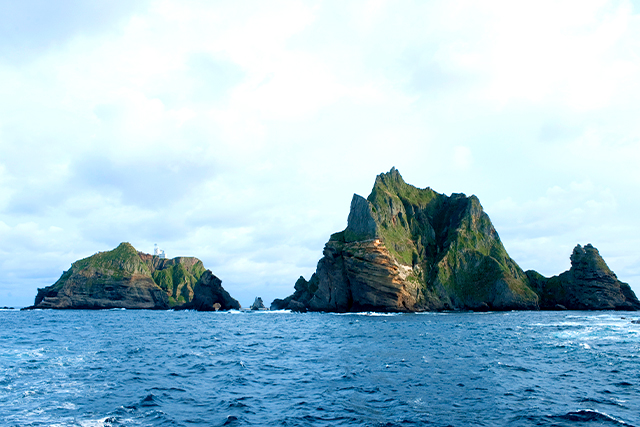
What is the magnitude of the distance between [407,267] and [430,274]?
16838 mm

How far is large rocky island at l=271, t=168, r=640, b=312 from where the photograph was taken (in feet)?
453

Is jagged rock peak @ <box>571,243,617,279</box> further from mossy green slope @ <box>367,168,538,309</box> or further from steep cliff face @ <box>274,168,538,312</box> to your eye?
steep cliff face @ <box>274,168,538,312</box>

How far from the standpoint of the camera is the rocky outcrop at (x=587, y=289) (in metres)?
162

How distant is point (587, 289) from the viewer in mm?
165250

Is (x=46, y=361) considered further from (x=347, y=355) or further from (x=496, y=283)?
(x=496, y=283)

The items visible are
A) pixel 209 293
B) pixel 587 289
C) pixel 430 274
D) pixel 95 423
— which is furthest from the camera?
pixel 209 293

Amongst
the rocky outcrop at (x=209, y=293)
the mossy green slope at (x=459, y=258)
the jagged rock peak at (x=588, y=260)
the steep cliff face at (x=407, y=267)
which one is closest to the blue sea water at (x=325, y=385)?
the steep cliff face at (x=407, y=267)

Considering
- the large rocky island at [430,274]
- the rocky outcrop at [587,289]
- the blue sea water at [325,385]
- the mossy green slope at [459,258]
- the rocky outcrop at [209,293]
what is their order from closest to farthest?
the blue sea water at [325,385], the large rocky island at [430,274], the mossy green slope at [459,258], the rocky outcrop at [587,289], the rocky outcrop at [209,293]

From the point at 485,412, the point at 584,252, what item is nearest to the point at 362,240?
the point at 584,252

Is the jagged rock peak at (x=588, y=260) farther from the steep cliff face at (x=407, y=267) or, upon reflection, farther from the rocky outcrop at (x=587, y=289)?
the steep cliff face at (x=407, y=267)

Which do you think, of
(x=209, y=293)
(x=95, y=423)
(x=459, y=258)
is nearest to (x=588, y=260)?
(x=459, y=258)

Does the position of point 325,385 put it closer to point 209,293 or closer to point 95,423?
point 95,423

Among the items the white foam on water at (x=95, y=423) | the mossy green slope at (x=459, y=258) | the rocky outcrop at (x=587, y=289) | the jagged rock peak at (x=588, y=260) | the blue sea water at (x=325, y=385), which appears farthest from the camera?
the jagged rock peak at (x=588, y=260)

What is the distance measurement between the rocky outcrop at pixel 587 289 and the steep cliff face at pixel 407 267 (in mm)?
15659
